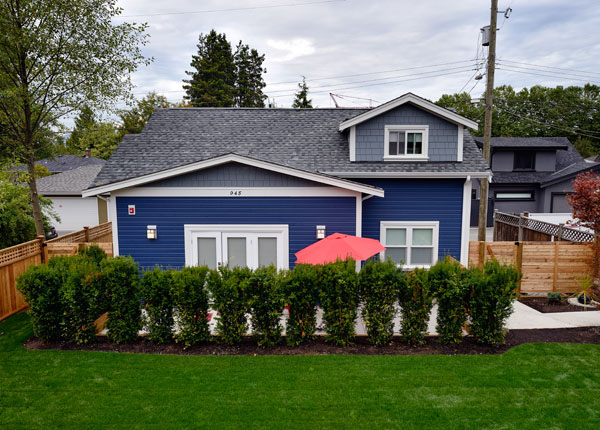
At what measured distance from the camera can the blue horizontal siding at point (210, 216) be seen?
1022 centimetres

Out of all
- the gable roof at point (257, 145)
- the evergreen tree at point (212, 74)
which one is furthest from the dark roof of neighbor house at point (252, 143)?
the evergreen tree at point (212, 74)

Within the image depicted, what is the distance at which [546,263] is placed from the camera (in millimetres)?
10836

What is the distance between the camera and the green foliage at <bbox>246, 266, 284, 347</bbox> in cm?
734

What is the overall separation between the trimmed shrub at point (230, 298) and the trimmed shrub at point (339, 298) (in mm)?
1521

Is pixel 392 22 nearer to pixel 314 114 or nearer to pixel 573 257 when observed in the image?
pixel 314 114

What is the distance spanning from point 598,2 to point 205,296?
62.8 feet

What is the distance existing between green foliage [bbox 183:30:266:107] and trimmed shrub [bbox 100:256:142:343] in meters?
35.1

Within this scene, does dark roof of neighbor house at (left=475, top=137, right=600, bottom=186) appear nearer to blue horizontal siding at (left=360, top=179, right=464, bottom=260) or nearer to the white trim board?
blue horizontal siding at (left=360, top=179, right=464, bottom=260)

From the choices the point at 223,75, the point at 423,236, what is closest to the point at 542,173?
the point at 423,236

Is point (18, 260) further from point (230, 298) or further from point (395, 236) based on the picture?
point (395, 236)

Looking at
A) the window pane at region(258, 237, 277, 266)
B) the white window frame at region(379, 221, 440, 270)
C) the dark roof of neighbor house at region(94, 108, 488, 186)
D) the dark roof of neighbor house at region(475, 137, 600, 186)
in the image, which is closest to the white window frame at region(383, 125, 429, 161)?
the dark roof of neighbor house at region(94, 108, 488, 186)

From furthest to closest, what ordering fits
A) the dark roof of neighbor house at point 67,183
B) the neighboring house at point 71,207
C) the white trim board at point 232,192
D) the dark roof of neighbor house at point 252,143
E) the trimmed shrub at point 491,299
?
the neighboring house at point 71,207 < the dark roof of neighbor house at point 67,183 < the dark roof of neighbor house at point 252,143 < the white trim board at point 232,192 < the trimmed shrub at point 491,299

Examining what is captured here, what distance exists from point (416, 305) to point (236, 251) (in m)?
5.01

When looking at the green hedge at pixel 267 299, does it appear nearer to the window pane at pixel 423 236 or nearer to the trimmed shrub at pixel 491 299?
the trimmed shrub at pixel 491 299
